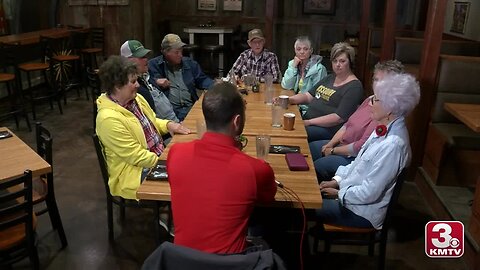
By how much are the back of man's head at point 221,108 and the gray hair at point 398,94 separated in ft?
2.98

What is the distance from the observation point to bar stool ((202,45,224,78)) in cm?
790

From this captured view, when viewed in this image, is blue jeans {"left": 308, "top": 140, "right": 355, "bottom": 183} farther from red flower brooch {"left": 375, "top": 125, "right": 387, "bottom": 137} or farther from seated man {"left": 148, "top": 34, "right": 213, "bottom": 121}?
seated man {"left": 148, "top": 34, "right": 213, "bottom": 121}

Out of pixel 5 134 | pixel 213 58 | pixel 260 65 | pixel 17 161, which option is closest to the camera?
pixel 17 161

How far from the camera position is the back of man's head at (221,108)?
57.9 inches

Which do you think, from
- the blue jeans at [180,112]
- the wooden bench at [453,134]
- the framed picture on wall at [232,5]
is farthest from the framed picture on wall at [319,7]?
the blue jeans at [180,112]

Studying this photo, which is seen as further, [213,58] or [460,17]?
[213,58]

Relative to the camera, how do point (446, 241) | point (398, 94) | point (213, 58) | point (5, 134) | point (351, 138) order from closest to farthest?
point (398, 94)
point (446, 241)
point (5, 134)
point (351, 138)
point (213, 58)

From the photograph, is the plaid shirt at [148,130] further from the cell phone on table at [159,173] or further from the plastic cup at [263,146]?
the plastic cup at [263,146]

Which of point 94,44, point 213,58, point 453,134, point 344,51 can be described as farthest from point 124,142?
point 213,58

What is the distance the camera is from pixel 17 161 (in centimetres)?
225

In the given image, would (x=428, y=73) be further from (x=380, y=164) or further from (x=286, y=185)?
(x=286, y=185)

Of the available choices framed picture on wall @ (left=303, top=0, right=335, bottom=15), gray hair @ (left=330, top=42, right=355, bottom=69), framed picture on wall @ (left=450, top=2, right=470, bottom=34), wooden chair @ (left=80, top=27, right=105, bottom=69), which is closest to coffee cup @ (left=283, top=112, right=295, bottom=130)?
gray hair @ (left=330, top=42, right=355, bottom=69)

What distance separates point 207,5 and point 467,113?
678 centimetres

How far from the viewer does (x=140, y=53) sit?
9.95ft
